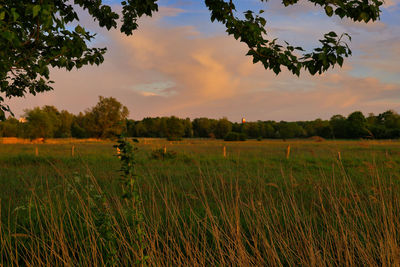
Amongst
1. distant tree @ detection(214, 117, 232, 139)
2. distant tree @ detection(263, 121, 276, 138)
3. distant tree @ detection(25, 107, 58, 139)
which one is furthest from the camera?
distant tree @ detection(214, 117, 232, 139)

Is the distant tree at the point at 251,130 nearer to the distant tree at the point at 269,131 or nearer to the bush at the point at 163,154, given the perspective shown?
the distant tree at the point at 269,131

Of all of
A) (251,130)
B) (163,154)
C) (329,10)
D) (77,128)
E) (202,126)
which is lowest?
(163,154)

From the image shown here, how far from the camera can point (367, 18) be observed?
4.30 m

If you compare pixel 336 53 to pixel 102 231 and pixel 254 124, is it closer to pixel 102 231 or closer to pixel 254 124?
pixel 102 231

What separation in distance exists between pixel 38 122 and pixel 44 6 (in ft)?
222

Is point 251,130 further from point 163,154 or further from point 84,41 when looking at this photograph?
point 84,41

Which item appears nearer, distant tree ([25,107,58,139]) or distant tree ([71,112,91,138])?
distant tree ([25,107,58,139])

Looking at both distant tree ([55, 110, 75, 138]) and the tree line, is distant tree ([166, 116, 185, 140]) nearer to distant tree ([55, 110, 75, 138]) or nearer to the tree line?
the tree line

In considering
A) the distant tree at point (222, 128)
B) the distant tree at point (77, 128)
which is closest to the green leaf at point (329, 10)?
the distant tree at point (77, 128)

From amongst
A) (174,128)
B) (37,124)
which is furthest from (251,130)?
(37,124)

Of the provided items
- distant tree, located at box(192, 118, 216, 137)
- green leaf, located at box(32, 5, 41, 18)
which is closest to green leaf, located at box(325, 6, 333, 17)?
green leaf, located at box(32, 5, 41, 18)

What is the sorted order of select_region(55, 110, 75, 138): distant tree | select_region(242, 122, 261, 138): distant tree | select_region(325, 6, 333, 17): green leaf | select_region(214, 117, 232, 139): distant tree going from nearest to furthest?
select_region(325, 6, 333, 17): green leaf
select_region(55, 110, 75, 138): distant tree
select_region(214, 117, 232, 139): distant tree
select_region(242, 122, 261, 138): distant tree

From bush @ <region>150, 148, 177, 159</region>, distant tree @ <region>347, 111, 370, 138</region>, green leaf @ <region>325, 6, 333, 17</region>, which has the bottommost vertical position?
bush @ <region>150, 148, 177, 159</region>

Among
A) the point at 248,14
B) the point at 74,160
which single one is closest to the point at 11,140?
the point at 74,160
